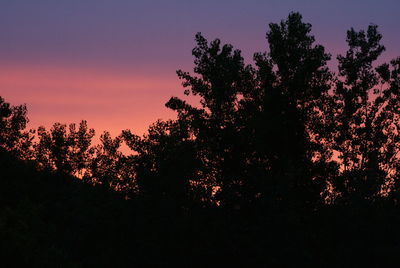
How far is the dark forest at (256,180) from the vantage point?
38.8 m

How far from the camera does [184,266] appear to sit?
125 ft

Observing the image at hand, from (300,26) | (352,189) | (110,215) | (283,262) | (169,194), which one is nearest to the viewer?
(283,262)

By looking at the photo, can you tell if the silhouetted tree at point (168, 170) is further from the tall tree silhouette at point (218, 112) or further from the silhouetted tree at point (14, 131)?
the silhouetted tree at point (14, 131)

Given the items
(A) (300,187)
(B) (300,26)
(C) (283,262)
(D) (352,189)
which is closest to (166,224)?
(C) (283,262)

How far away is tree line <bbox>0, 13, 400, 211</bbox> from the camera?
4394cm

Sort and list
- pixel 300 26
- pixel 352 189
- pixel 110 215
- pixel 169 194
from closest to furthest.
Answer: pixel 169 194 < pixel 110 215 < pixel 352 189 < pixel 300 26

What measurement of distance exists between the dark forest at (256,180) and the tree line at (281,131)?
0.11m

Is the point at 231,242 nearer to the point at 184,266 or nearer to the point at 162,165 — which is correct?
the point at 184,266

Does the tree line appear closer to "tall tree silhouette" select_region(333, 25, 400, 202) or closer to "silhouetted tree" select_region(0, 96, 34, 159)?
"tall tree silhouette" select_region(333, 25, 400, 202)

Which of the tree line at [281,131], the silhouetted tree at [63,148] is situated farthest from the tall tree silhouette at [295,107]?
the silhouetted tree at [63,148]

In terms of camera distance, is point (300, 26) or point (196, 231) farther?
point (300, 26)

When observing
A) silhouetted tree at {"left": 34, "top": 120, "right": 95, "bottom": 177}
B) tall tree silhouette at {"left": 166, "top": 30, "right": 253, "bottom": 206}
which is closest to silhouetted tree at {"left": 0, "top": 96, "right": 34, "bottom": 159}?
silhouetted tree at {"left": 34, "top": 120, "right": 95, "bottom": 177}

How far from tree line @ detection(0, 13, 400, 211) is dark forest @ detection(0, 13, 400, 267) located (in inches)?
4.1

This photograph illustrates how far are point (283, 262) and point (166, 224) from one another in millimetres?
7960
